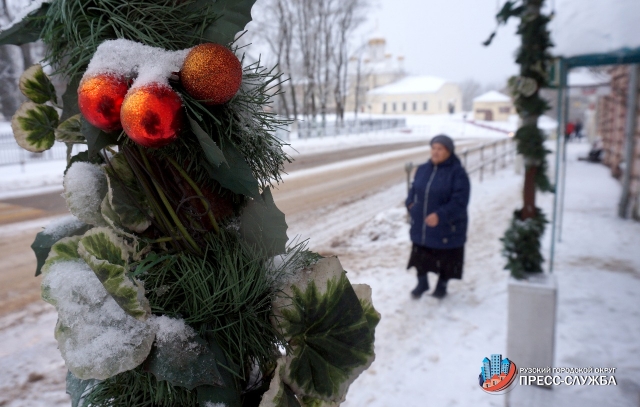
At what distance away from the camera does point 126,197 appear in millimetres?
755

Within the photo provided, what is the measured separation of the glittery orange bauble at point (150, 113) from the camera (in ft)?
2.03

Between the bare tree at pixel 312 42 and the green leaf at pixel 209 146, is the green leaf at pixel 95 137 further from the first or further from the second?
the bare tree at pixel 312 42

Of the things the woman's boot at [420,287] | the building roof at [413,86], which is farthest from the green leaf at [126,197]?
the building roof at [413,86]

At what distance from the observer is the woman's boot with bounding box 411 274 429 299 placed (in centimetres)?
429

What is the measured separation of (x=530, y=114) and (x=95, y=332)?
318 cm

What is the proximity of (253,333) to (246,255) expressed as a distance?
0.13 m

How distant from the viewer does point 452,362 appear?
3.08m

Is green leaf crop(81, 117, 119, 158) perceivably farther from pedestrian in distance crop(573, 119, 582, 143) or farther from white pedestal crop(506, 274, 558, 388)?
pedestrian in distance crop(573, 119, 582, 143)

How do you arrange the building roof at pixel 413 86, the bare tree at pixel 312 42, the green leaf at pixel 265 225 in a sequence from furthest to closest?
the building roof at pixel 413 86 < the bare tree at pixel 312 42 < the green leaf at pixel 265 225

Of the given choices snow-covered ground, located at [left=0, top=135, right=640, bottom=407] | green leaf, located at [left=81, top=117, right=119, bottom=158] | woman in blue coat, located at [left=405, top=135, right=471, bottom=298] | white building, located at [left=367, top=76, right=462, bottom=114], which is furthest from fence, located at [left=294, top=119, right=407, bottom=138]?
green leaf, located at [left=81, top=117, right=119, bottom=158]

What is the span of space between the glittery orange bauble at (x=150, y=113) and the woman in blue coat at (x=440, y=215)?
3633 mm

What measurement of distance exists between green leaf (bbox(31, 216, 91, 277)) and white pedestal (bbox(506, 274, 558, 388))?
8.68ft

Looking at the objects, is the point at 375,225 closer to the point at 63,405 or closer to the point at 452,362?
the point at 452,362

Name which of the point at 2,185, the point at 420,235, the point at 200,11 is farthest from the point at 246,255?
the point at 2,185
